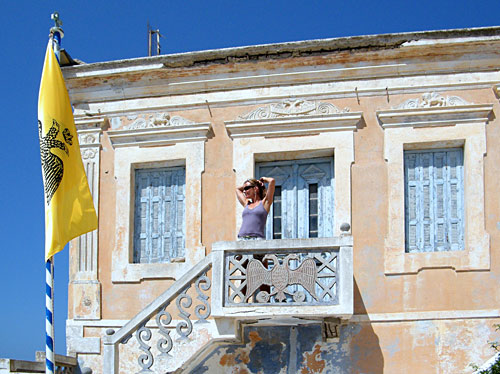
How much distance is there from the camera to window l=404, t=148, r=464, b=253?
15062mm

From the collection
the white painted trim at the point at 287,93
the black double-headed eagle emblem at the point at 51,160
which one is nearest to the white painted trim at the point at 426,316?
the white painted trim at the point at 287,93

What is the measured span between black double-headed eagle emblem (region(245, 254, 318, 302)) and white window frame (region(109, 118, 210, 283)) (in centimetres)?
198

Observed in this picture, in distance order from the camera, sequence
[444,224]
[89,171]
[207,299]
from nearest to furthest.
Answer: [207,299] < [444,224] < [89,171]

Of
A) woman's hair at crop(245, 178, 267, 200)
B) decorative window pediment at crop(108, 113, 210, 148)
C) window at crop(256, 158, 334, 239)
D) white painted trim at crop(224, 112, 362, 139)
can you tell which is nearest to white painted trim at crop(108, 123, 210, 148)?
decorative window pediment at crop(108, 113, 210, 148)

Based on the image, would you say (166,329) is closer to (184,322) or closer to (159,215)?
(184,322)

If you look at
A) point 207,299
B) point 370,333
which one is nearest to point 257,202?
point 207,299

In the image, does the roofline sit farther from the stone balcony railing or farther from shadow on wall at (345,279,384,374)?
shadow on wall at (345,279,384,374)

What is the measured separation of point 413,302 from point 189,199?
372 cm

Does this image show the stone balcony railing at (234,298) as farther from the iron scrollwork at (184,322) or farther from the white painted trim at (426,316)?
the white painted trim at (426,316)

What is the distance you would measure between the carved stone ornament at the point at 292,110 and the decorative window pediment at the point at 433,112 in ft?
2.36

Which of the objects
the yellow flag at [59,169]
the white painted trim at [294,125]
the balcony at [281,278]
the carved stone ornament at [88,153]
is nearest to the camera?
the balcony at [281,278]

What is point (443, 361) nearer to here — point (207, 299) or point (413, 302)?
point (413, 302)

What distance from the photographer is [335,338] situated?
14.8m

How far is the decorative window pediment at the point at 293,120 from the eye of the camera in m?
15.6
